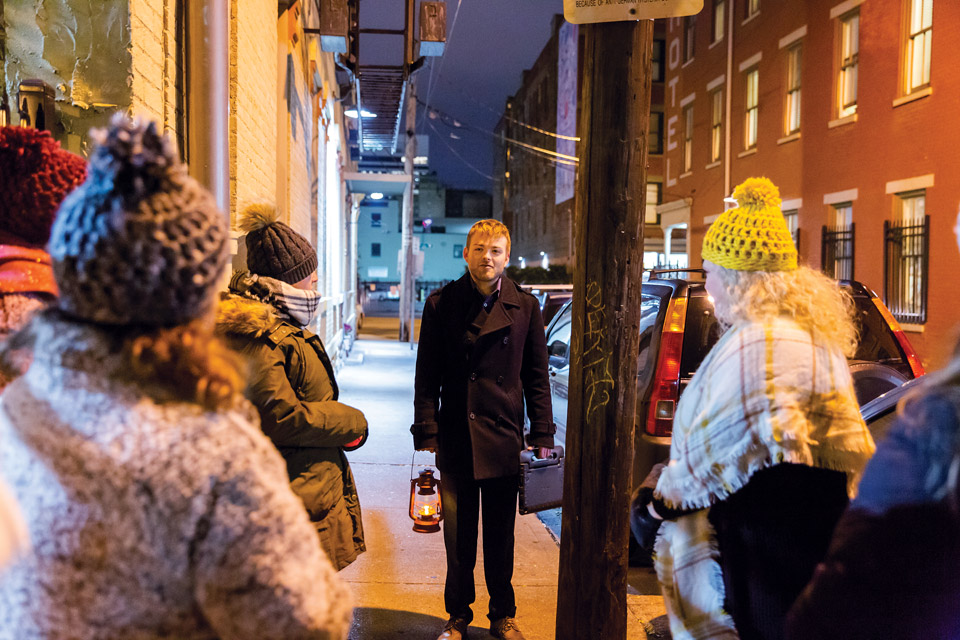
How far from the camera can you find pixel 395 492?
20.7ft

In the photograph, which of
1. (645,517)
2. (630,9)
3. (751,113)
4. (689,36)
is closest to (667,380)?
(645,517)

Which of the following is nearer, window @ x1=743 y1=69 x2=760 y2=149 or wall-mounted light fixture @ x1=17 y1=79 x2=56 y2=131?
wall-mounted light fixture @ x1=17 y1=79 x2=56 y2=131

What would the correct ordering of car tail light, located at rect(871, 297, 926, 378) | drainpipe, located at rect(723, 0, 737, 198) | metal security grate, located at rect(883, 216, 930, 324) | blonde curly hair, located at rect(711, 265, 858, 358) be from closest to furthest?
blonde curly hair, located at rect(711, 265, 858, 358)
car tail light, located at rect(871, 297, 926, 378)
metal security grate, located at rect(883, 216, 930, 324)
drainpipe, located at rect(723, 0, 737, 198)

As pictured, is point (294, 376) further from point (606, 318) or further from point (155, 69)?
point (155, 69)

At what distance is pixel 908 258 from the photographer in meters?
13.3

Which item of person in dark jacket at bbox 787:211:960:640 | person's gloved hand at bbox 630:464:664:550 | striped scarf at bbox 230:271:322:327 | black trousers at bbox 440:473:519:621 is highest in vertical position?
striped scarf at bbox 230:271:322:327

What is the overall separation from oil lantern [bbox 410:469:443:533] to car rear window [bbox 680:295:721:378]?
6.43 ft

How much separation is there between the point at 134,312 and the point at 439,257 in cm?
6727

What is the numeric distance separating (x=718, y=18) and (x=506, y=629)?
21308 millimetres

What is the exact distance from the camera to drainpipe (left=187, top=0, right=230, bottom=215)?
3922mm

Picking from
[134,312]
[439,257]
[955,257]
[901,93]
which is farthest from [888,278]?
[439,257]

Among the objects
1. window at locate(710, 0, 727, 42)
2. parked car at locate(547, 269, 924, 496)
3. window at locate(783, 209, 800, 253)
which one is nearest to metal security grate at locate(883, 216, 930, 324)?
window at locate(783, 209, 800, 253)

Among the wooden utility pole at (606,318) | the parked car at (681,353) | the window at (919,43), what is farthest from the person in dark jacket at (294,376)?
the window at (919,43)

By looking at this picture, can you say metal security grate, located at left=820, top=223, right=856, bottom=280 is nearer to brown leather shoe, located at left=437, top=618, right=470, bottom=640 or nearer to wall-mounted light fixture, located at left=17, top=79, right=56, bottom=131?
brown leather shoe, located at left=437, top=618, right=470, bottom=640
